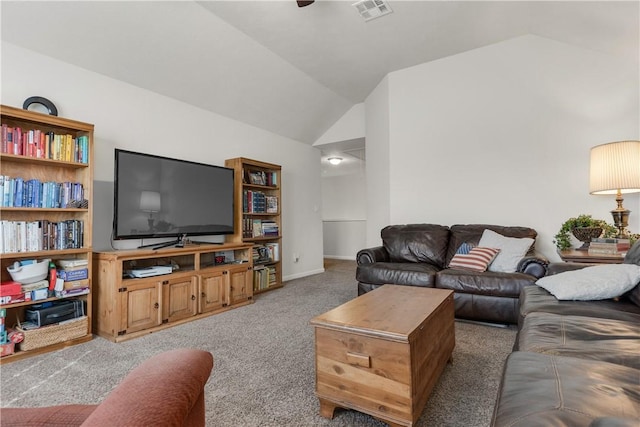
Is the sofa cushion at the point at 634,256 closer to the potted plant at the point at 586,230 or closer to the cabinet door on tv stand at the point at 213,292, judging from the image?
the potted plant at the point at 586,230

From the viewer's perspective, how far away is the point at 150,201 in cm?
287

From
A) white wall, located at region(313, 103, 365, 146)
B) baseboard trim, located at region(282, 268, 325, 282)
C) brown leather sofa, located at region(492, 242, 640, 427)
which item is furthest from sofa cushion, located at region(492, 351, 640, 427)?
white wall, located at region(313, 103, 365, 146)

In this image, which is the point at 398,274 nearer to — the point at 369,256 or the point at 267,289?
the point at 369,256

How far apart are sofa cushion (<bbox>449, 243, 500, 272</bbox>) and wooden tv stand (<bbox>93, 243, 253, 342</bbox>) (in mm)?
2223

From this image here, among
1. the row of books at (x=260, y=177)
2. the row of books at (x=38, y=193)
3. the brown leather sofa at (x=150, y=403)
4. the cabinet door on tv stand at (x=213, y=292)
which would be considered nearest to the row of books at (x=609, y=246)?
the brown leather sofa at (x=150, y=403)

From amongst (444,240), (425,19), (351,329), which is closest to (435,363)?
(351,329)

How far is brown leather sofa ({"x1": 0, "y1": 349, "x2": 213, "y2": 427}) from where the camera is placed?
1.64 feet

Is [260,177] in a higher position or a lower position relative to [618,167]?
higher

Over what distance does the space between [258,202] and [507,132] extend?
318 cm

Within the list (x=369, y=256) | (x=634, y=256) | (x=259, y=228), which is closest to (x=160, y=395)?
(x=634, y=256)

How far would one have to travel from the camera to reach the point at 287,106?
449cm

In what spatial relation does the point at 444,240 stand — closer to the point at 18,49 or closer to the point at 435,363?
the point at 435,363

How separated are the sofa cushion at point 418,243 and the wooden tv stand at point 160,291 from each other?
1.70 m

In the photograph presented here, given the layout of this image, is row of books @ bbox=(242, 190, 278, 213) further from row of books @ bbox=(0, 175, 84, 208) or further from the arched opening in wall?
the arched opening in wall
